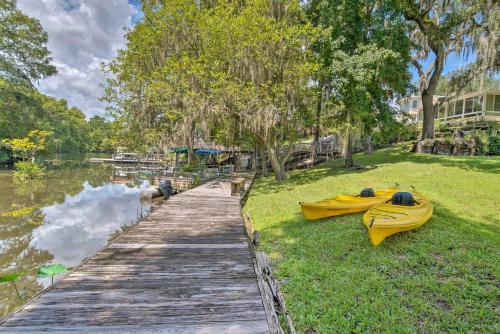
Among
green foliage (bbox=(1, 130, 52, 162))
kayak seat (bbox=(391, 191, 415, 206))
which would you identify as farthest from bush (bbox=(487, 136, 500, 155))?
green foliage (bbox=(1, 130, 52, 162))

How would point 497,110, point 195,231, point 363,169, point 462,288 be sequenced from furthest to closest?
point 497,110 < point 363,169 < point 195,231 < point 462,288

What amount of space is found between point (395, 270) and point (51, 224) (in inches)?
453

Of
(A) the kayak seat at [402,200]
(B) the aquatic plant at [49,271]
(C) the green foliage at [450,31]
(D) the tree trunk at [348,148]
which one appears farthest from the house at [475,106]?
(B) the aquatic plant at [49,271]

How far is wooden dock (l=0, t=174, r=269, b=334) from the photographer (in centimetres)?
242

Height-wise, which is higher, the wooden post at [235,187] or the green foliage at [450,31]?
the green foliage at [450,31]

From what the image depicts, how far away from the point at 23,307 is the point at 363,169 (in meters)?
14.0

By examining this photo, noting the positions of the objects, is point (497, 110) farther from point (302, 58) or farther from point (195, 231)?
point (195, 231)

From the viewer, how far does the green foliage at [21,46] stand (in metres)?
19.7

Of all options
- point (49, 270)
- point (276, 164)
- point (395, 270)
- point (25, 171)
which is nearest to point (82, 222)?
point (49, 270)

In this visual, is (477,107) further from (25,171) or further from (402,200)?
(25,171)

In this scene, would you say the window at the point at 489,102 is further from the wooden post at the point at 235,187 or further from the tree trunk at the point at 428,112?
the wooden post at the point at 235,187

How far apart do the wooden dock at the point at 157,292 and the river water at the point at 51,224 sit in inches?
117

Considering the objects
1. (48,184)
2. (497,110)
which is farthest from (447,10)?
(48,184)

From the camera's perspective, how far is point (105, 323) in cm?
242
